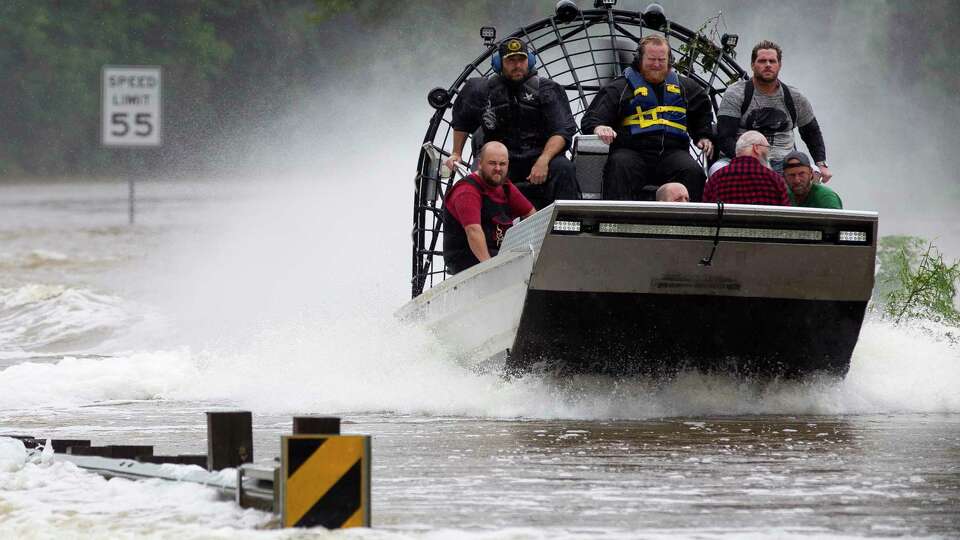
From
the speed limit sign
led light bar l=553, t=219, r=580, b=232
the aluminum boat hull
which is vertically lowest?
the aluminum boat hull

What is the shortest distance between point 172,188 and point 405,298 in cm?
1928

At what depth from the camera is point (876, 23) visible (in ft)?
99.5

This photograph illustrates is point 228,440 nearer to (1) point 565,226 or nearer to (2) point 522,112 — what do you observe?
(1) point 565,226

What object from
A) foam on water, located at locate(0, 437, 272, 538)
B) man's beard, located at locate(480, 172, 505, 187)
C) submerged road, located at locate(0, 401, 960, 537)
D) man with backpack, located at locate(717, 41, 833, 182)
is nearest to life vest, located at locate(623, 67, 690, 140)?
man with backpack, located at locate(717, 41, 833, 182)

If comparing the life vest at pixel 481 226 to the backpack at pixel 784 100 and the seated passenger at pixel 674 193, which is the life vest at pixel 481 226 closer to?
the seated passenger at pixel 674 193

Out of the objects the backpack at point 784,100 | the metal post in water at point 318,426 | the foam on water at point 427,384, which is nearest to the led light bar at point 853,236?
the foam on water at point 427,384

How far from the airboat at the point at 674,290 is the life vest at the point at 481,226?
27.9 inches

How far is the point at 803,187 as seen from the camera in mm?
9023

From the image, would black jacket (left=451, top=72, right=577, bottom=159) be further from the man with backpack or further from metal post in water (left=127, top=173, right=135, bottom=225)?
metal post in water (left=127, top=173, right=135, bottom=225)

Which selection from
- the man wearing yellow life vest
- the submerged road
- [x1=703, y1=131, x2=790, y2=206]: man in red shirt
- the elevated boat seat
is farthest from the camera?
the elevated boat seat

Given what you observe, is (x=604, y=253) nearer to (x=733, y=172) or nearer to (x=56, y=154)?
(x=733, y=172)

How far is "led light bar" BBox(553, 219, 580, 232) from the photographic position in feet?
26.4

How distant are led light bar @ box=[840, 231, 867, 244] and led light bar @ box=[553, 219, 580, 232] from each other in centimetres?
135

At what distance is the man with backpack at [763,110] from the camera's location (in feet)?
32.1
